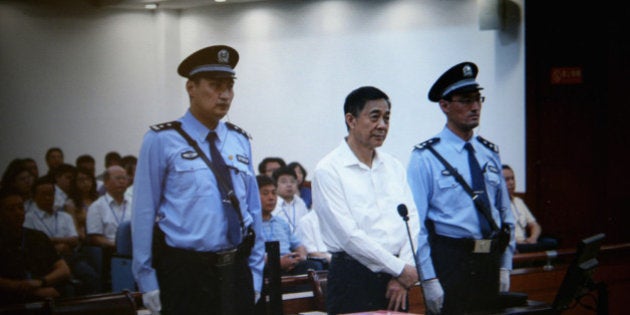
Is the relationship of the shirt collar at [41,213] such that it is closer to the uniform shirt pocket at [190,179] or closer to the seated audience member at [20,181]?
the seated audience member at [20,181]

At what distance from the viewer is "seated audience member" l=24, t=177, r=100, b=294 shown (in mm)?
5340

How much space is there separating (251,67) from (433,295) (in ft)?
21.4

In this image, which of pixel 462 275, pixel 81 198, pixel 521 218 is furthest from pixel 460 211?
pixel 81 198

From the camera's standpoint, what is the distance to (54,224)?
5496 millimetres

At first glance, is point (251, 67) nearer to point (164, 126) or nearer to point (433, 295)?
point (433, 295)

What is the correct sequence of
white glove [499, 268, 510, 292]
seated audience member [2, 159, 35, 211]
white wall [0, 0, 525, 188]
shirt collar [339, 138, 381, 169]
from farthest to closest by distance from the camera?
white wall [0, 0, 525, 188], seated audience member [2, 159, 35, 211], white glove [499, 268, 510, 292], shirt collar [339, 138, 381, 169]

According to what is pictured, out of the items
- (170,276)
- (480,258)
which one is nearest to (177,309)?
(170,276)

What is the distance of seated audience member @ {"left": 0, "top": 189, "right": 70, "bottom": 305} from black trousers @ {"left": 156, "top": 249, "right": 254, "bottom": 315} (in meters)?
2.01

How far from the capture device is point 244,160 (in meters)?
2.74

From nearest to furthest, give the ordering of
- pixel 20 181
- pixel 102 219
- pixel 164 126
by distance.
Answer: pixel 164 126
pixel 20 181
pixel 102 219

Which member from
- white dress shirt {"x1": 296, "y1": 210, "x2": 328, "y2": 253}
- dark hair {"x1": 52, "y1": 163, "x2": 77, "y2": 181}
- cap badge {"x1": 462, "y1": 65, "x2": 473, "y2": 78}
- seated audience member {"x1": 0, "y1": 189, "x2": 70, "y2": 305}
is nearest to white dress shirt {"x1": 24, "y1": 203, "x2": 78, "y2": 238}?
seated audience member {"x1": 0, "y1": 189, "x2": 70, "y2": 305}

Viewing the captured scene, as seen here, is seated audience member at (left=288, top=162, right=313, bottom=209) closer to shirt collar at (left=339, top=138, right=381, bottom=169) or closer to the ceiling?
the ceiling

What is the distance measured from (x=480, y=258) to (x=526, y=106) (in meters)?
4.77

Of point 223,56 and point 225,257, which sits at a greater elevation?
point 223,56
